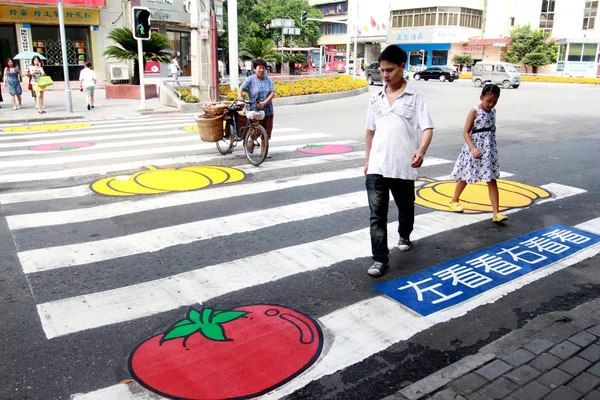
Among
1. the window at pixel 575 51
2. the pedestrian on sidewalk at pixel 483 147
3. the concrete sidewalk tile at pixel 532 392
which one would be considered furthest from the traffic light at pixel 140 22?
the window at pixel 575 51

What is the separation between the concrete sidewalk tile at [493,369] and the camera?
9.89 ft

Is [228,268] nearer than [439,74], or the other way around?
[228,268]

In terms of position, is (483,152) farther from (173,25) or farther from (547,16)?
(547,16)

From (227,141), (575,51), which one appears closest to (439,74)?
(575,51)

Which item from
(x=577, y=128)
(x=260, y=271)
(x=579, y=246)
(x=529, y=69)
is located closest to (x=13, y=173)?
(x=260, y=271)

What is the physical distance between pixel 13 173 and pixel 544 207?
7930 millimetres

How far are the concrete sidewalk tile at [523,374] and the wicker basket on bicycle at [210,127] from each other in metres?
6.95

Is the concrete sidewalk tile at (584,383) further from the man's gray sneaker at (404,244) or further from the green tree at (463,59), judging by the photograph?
the green tree at (463,59)

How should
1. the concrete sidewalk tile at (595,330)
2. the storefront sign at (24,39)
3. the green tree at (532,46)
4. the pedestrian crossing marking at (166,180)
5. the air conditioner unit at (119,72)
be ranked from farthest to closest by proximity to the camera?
1. the green tree at (532,46)
2. the storefront sign at (24,39)
3. the air conditioner unit at (119,72)
4. the pedestrian crossing marking at (166,180)
5. the concrete sidewalk tile at (595,330)

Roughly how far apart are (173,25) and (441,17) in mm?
38734

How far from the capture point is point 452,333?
3691 millimetres

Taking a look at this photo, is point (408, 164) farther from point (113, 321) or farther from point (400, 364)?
point (113, 321)

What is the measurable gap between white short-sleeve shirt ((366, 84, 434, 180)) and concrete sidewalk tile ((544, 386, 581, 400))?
2.11 meters

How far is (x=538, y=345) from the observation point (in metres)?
3.32
